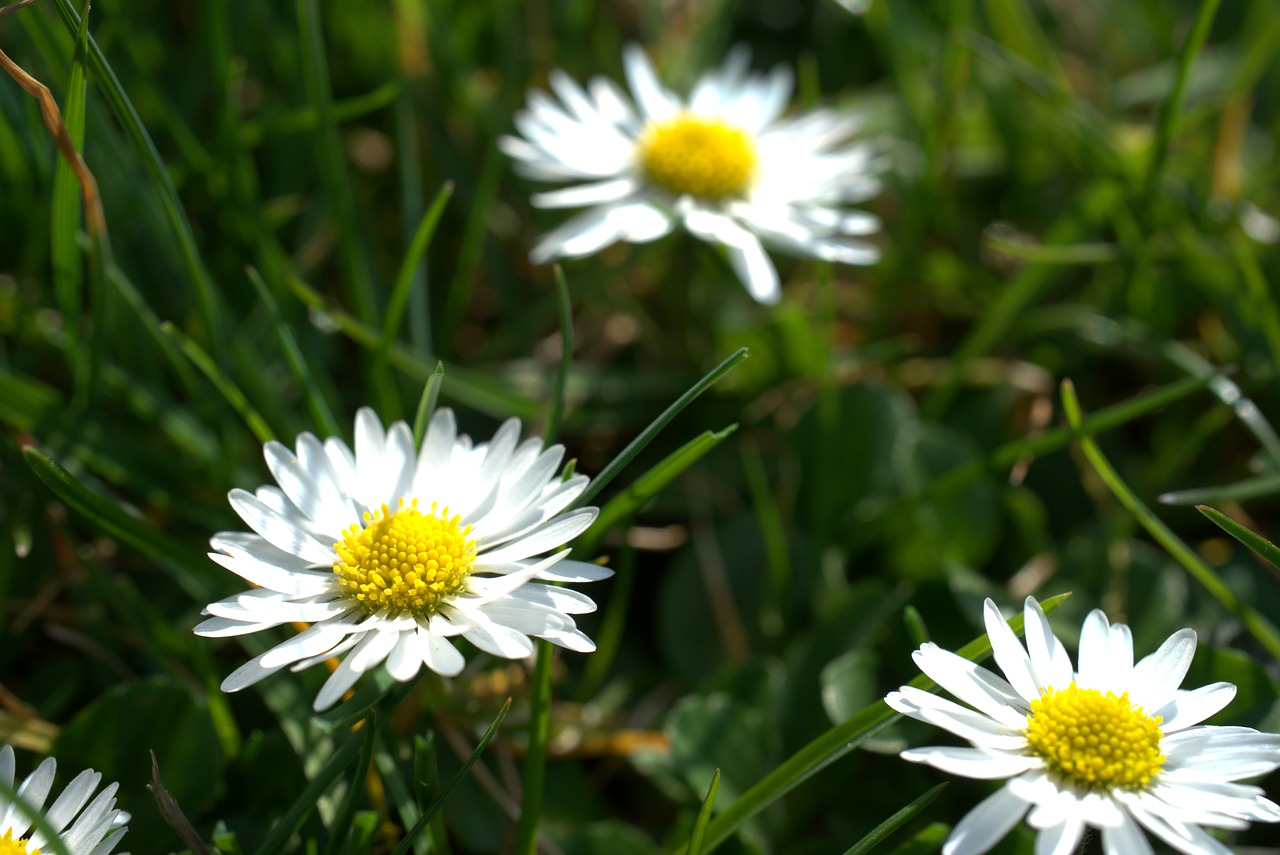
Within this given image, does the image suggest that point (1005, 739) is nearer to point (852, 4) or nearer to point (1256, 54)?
point (852, 4)

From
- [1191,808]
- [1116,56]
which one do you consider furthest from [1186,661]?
[1116,56]

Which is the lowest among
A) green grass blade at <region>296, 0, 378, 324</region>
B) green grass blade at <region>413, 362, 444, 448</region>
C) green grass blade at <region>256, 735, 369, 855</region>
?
green grass blade at <region>256, 735, 369, 855</region>

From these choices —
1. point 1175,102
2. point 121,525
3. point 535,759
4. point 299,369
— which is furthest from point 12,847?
point 1175,102

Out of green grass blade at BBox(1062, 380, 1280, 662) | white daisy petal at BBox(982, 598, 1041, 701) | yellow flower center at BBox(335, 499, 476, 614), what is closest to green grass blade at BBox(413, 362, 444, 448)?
yellow flower center at BBox(335, 499, 476, 614)

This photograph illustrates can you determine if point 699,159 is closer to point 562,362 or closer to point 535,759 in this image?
point 562,362

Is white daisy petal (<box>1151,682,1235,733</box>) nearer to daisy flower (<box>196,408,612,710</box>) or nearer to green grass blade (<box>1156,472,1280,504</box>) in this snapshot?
green grass blade (<box>1156,472,1280,504</box>)
